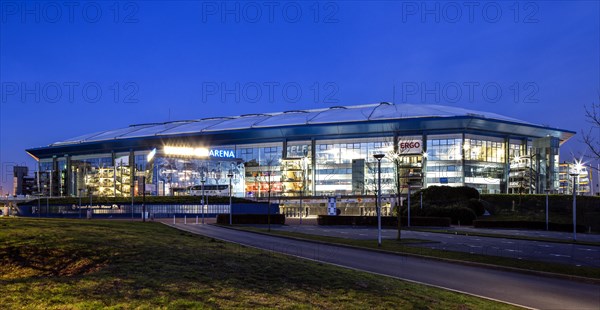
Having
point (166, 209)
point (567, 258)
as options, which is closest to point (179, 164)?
point (166, 209)

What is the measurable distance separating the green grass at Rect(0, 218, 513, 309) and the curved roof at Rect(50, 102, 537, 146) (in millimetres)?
95397

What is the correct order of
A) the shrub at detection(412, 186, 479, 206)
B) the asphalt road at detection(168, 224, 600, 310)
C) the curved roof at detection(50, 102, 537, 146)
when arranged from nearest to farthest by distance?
the asphalt road at detection(168, 224, 600, 310)
the shrub at detection(412, 186, 479, 206)
the curved roof at detection(50, 102, 537, 146)

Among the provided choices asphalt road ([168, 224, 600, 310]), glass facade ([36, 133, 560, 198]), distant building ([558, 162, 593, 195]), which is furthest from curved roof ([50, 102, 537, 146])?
asphalt road ([168, 224, 600, 310])

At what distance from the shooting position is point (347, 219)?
204ft

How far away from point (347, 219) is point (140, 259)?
47.6 meters


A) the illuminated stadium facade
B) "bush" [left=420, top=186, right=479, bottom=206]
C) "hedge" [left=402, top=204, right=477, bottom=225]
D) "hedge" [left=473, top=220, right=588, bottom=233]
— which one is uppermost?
the illuminated stadium facade

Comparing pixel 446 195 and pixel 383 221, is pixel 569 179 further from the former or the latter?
pixel 383 221

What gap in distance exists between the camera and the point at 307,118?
125 meters

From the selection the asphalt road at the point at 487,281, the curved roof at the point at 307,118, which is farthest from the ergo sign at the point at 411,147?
the asphalt road at the point at 487,281

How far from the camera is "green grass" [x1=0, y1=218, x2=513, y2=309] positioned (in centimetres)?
1091

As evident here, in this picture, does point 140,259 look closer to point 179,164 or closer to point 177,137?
point 179,164

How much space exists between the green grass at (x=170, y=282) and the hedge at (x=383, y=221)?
4299 cm

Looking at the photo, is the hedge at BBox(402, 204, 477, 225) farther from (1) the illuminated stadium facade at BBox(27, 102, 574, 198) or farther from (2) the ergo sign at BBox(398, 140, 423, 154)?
(2) the ergo sign at BBox(398, 140, 423, 154)

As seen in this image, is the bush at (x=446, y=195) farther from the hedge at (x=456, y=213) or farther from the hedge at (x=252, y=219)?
the hedge at (x=252, y=219)
